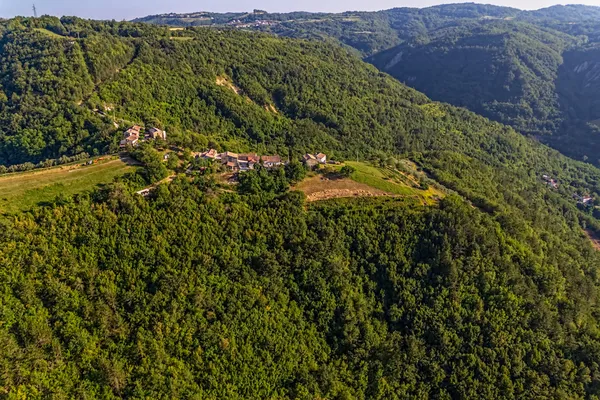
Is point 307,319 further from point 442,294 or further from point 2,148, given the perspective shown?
point 2,148

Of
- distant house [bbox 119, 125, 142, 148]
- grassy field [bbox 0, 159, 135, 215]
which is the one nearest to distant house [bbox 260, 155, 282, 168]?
grassy field [bbox 0, 159, 135, 215]

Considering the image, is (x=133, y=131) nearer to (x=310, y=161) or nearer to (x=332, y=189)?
(x=310, y=161)

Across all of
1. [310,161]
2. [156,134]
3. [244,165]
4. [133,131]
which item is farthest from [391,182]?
[133,131]

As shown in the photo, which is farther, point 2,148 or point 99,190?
point 2,148

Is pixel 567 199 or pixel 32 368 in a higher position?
pixel 32 368

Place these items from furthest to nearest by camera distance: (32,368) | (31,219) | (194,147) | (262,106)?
(262,106), (194,147), (31,219), (32,368)

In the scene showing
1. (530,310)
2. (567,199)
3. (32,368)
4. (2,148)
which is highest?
(2,148)

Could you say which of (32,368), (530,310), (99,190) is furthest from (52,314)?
(530,310)

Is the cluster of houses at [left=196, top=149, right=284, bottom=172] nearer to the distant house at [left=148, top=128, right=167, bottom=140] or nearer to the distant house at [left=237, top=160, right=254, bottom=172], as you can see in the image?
the distant house at [left=237, top=160, right=254, bottom=172]
